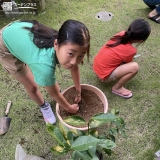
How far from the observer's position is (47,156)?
5.49 ft

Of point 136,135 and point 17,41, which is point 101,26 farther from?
point 17,41

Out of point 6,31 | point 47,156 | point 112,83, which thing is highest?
point 6,31

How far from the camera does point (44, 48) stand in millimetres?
1187

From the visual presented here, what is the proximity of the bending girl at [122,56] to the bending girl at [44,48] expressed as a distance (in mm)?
661

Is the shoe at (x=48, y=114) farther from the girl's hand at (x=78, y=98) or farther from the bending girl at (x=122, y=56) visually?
the bending girl at (x=122, y=56)

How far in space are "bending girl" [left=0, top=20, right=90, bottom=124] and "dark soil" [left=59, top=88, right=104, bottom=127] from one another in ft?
1.06

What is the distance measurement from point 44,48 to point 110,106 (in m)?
1.03

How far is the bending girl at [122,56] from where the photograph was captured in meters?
1.81

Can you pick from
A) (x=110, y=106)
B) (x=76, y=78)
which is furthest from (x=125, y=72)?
(x=76, y=78)

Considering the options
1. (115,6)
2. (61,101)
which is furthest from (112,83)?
(115,6)

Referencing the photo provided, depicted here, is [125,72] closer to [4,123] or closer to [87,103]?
[87,103]

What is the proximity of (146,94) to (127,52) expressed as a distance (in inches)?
19.9

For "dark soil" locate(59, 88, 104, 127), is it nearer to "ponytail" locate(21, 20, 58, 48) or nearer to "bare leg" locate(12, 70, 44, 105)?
"bare leg" locate(12, 70, 44, 105)

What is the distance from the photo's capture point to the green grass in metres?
1.71
